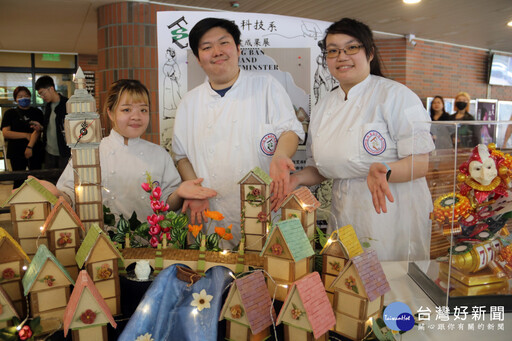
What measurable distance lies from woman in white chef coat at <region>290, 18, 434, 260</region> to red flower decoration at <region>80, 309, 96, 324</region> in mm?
987

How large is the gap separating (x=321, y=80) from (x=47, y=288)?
173 centimetres

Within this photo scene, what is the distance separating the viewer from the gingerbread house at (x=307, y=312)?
0.89 m

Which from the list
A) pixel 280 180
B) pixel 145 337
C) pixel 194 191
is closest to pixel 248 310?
pixel 145 337

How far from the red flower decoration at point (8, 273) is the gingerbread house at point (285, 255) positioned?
662mm

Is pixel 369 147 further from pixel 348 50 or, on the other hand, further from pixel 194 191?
pixel 194 191

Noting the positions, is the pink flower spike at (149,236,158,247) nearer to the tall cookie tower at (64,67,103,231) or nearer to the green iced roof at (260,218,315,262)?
the tall cookie tower at (64,67,103,231)

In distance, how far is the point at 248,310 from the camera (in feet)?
3.09

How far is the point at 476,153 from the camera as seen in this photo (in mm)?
1206

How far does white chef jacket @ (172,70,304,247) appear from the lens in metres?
1.94

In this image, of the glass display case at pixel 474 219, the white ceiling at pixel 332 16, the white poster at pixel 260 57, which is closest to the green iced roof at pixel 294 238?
A: the glass display case at pixel 474 219

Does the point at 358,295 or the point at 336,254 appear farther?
the point at 336,254

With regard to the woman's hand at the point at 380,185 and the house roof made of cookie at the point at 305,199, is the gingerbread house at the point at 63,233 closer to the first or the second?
the house roof made of cookie at the point at 305,199

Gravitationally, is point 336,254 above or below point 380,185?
below

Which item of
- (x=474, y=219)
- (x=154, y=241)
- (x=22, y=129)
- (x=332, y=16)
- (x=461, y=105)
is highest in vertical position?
(x=332, y=16)
